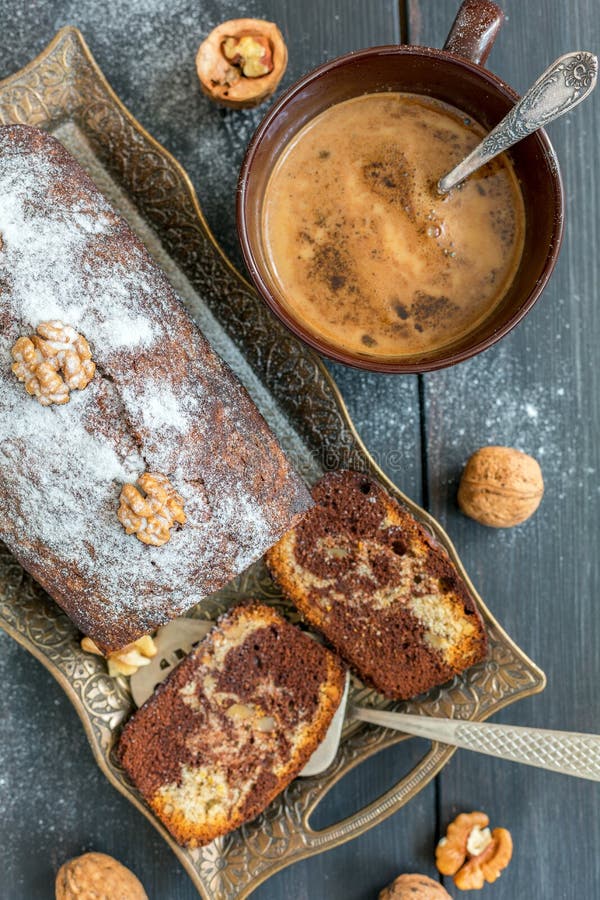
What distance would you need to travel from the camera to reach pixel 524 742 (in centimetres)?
188

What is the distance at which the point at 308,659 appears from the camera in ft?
6.48

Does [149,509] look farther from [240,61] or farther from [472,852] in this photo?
[472,852]

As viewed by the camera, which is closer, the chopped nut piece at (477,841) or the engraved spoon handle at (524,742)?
the engraved spoon handle at (524,742)

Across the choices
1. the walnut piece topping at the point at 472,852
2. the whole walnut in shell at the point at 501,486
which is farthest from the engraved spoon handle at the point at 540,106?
the walnut piece topping at the point at 472,852

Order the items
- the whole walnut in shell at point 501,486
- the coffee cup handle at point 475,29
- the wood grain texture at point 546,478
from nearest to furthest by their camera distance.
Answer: the coffee cup handle at point 475,29, the whole walnut in shell at point 501,486, the wood grain texture at point 546,478

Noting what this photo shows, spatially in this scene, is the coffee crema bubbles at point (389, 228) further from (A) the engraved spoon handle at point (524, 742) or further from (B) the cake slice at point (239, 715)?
(A) the engraved spoon handle at point (524, 742)

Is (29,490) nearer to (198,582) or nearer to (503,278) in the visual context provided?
(198,582)

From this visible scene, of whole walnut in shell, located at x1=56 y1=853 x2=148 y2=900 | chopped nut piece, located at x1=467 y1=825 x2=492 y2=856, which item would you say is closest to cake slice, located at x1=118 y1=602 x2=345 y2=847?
whole walnut in shell, located at x1=56 y1=853 x2=148 y2=900

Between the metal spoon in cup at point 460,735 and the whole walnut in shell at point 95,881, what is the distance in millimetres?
403

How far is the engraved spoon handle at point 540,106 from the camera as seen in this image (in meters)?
1.41

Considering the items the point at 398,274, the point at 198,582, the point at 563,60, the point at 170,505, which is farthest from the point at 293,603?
the point at 563,60

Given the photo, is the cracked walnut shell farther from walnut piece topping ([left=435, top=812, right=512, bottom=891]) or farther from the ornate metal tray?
walnut piece topping ([left=435, top=812, right=512, bottom=891])

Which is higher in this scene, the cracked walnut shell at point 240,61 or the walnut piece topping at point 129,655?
the cracked walnut shell at point 240,61

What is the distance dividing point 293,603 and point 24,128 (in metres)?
1.24
